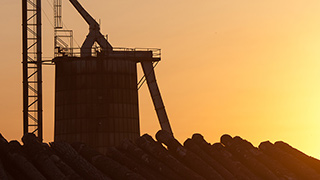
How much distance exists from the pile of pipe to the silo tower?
1131 inches

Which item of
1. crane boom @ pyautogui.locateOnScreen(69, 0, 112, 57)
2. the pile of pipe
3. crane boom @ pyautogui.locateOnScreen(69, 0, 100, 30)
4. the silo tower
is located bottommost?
the pile of pipe

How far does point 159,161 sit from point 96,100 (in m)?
32.3

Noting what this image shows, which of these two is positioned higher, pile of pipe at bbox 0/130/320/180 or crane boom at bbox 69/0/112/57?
crane boom at bbox 69/0/112/57

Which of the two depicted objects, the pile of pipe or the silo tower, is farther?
the silo tower

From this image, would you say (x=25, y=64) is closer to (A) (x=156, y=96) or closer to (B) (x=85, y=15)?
(B) (x=85, y=15)

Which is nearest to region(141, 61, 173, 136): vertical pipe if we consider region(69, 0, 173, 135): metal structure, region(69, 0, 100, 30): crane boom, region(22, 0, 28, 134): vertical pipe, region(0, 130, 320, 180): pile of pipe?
region(69, 0, 173, 135): metal structure

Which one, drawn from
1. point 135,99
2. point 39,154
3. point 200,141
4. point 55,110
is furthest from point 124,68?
point 39,154

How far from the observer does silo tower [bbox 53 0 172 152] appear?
5469cm

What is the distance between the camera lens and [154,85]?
6022cm

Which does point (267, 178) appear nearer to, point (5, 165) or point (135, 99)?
point (5, 165)

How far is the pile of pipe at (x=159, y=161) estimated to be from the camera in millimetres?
20906

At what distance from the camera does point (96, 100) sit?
54.9m

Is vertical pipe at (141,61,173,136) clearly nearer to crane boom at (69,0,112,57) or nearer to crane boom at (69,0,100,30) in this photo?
crane boom at (69,0,112,57)

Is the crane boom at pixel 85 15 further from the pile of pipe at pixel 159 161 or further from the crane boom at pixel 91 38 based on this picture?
the pile of pipe at pixel 159 161
